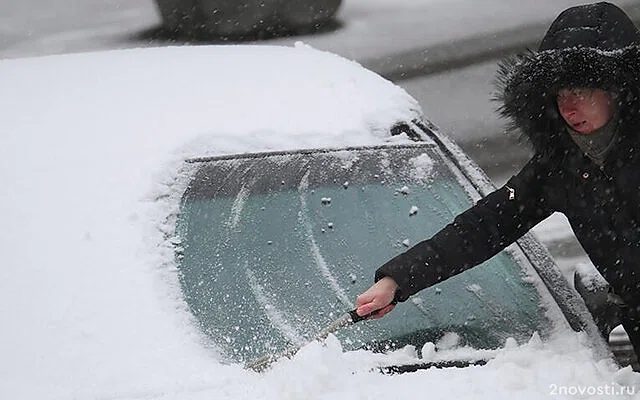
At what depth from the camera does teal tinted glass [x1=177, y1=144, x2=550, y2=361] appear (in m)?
2.18

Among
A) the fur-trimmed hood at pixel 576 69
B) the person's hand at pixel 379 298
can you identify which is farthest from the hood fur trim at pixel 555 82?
the person's hand at pixel 379 298

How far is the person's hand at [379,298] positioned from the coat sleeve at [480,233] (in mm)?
39

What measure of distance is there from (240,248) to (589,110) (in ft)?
2.97

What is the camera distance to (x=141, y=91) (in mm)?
2879

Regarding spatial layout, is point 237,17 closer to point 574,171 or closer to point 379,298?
point 574,171

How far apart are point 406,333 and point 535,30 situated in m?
7.79

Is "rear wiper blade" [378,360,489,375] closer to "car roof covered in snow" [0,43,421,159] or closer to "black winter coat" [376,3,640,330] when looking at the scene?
"black winter coat" [376,3,640,330]

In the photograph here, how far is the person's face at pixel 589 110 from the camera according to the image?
7.21 ft

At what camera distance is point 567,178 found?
90.4 inches

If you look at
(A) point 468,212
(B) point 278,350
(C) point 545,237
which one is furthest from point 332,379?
(C) point 545,237

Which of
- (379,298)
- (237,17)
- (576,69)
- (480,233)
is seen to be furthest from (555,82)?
(237,17)

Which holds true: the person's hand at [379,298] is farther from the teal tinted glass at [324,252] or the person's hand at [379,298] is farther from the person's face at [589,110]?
the person's face at [589,110]

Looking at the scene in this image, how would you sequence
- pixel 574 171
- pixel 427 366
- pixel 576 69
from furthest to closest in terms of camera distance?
pixel 574 171
pixel 576 69
pixel 427 366

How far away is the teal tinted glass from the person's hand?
2.7 inches
